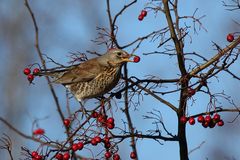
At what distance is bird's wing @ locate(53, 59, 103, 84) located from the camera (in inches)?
189

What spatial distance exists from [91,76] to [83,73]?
0.09 meters

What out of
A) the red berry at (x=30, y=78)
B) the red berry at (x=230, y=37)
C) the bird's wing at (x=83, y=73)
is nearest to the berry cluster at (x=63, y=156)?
the red berry at (x=30, y=78)

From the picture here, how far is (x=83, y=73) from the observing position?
15.8ft

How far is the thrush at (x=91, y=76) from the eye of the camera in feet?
15.2

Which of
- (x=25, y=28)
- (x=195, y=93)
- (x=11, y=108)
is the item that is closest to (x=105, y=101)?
(x=195, y=93)

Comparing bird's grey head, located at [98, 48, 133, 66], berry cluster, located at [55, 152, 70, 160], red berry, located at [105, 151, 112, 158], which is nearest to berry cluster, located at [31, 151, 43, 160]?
berry cluster, located at [55, 152, 70, 160]

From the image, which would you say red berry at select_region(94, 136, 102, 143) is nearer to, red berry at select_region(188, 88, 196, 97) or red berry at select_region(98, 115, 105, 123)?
red berry at select_region(98, 115, 105, 123)

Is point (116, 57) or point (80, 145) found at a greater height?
point (116, 57)

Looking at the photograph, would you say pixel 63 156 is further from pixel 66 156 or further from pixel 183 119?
pixel 183 119

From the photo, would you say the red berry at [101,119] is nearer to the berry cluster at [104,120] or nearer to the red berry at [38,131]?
the berry cluster at [104,120]

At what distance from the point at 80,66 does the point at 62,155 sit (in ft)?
4.79

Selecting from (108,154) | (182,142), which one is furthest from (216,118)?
(108,154)

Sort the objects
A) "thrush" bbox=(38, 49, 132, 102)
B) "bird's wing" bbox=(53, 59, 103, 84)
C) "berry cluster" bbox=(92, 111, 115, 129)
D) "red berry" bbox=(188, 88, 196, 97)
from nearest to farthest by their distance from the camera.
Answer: "red berry" bbox=(188, 88, 196, 97), "berry cluster" bbox=(92, 111, 115, 129), "thrush" bbox=(38, 49, 132, 102), "bird's wing" bbox=(53, 59, 103, 84)

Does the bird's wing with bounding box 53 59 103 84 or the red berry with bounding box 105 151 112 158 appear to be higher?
the bird's wing with bounding box 53 59 103 84
